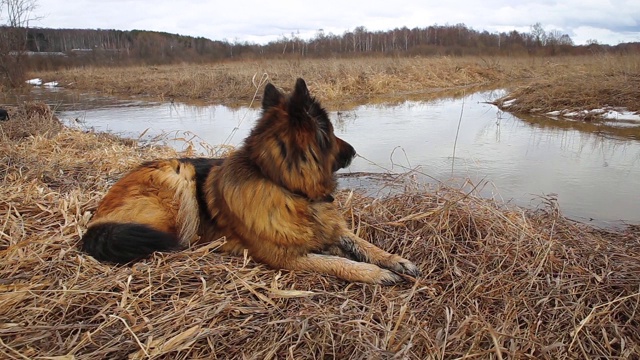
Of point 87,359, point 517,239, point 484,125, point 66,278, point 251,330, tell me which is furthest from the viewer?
point 484,125

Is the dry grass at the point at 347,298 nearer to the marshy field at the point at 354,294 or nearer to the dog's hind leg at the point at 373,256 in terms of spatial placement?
Answer: the marshy field at the point at 354,294

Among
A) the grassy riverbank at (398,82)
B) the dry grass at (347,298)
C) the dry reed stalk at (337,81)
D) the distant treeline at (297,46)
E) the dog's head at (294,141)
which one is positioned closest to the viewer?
the dry grass at (347,298)

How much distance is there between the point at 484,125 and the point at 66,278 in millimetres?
8419

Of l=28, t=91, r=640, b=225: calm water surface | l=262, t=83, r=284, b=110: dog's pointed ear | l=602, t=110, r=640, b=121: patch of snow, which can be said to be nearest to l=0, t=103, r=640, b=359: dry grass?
l=262, t=83, r=284, b=110: dog's pointed ear

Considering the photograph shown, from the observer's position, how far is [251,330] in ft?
6.81

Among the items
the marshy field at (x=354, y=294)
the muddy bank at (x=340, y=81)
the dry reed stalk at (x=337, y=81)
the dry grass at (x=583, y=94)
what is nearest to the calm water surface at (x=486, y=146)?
the marshy field at (x=354, y=294)

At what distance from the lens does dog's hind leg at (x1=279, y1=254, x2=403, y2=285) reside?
260 cm

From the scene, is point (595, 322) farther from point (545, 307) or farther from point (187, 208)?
point (187, 208)

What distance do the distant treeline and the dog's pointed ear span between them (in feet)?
78.1

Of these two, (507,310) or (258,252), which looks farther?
(258,252)

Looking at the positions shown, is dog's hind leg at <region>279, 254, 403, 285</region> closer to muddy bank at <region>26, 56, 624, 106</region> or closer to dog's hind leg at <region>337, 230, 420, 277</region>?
dog's hind leg at <region>337, 230, 420, 277</region>

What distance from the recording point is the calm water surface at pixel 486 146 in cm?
460

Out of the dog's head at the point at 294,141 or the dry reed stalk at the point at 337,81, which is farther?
the dry reed stalk at the point at 337,81

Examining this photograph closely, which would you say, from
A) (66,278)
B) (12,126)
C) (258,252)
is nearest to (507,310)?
(258,252)
